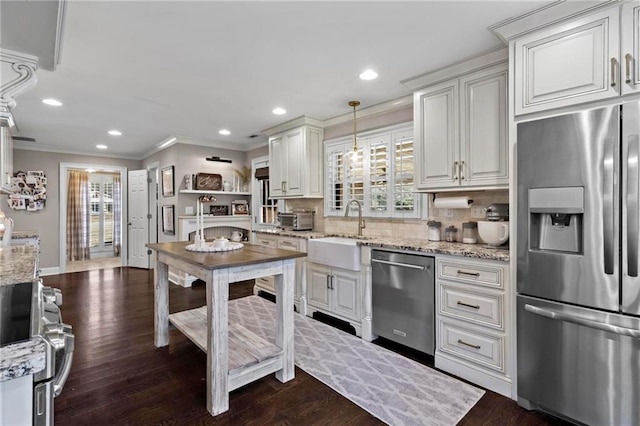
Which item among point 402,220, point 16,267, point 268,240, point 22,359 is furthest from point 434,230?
point 16,267

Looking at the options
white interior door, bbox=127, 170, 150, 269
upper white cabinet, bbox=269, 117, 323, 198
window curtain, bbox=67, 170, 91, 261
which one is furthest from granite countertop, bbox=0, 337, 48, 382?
window curtain, bbox=67, 170, 91, 261

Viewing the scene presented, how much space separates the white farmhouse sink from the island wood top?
0.80 meters

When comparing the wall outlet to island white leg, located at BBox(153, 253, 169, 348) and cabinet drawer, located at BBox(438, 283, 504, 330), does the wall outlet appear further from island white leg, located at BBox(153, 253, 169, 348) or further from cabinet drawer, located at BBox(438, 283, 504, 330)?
island white leg, located at BBox(153, 253, 169, 348)

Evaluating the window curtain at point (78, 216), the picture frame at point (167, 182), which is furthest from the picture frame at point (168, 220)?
the window curtain at point (78, 216)

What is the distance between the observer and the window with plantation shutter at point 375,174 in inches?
135

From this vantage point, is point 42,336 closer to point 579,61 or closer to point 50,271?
point 579,61

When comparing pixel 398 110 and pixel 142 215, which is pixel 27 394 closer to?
pixel 398 110

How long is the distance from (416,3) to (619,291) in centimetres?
192

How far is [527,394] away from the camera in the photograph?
1.98 m

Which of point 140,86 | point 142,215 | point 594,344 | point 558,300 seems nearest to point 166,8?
point 140,86

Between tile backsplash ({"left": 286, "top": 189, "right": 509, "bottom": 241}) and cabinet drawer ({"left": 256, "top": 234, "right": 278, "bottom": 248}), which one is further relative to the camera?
cabinet drawer ({"left": 256, "top": 234, "right": 278, "bottom": 248})

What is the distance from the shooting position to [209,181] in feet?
18.3

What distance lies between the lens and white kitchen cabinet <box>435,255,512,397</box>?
2.15 meters

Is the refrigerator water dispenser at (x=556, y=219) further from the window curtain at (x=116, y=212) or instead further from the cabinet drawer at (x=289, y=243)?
the window curtain at (x=116, y=212)
